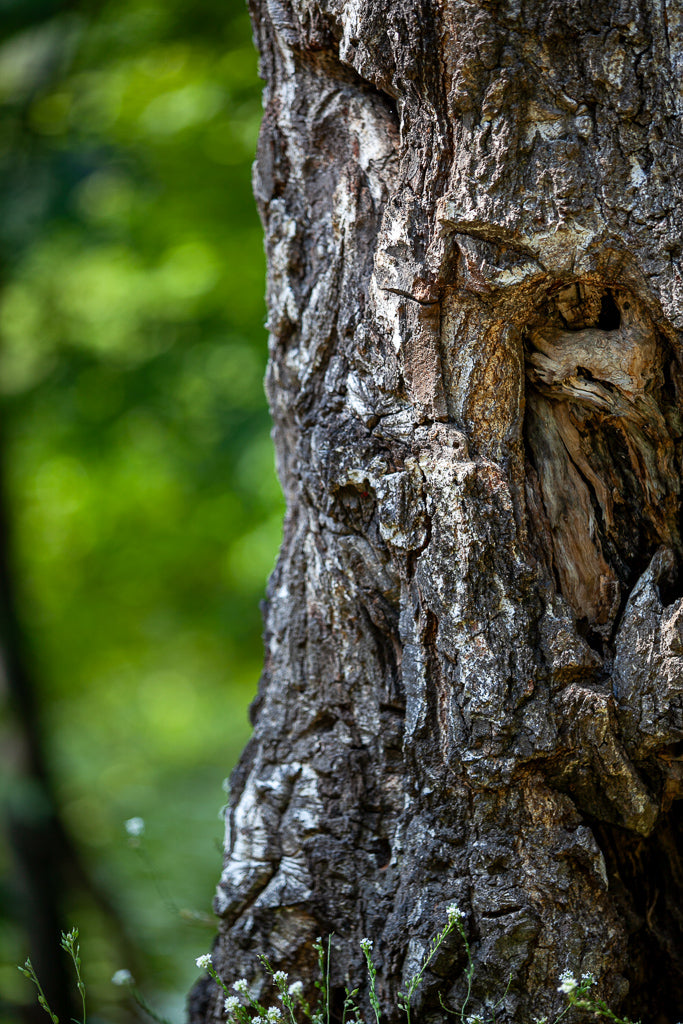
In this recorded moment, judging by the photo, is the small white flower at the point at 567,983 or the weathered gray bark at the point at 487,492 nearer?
the small white flower at the point at 567,983

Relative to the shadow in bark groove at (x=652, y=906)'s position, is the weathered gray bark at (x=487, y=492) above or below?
above

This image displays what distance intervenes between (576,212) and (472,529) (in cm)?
68

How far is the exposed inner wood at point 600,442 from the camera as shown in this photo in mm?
1758

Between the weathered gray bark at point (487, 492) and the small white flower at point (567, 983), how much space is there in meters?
0.08

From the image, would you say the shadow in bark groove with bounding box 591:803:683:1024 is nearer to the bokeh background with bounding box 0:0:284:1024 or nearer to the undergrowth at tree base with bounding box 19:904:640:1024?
the undergrowth at tree base with bounding box 19:904:640:1024

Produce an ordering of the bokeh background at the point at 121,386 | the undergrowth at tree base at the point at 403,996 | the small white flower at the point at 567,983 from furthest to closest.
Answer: the bokeh background at the point at 121,386, the undergrowth at tree base at the point at 403,996, the small white flower at the point at 567,983

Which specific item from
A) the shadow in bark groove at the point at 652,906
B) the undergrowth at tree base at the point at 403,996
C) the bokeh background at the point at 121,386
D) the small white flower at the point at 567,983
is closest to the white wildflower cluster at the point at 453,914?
the undergrowth at tree base at the point at 403,996

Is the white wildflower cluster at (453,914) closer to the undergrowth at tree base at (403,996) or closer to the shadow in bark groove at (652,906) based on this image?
the undergrowth at tree base at (403,996)

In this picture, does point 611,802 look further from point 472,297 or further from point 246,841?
point 472,297

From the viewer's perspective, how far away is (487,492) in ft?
5.91

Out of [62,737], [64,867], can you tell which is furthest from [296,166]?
[62,737]

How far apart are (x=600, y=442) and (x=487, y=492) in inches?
12.4

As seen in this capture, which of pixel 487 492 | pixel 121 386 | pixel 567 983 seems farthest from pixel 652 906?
pixel 121 386

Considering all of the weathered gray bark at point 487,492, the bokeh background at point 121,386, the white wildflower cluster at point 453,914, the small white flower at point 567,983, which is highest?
the bokeh background at point 121,386
